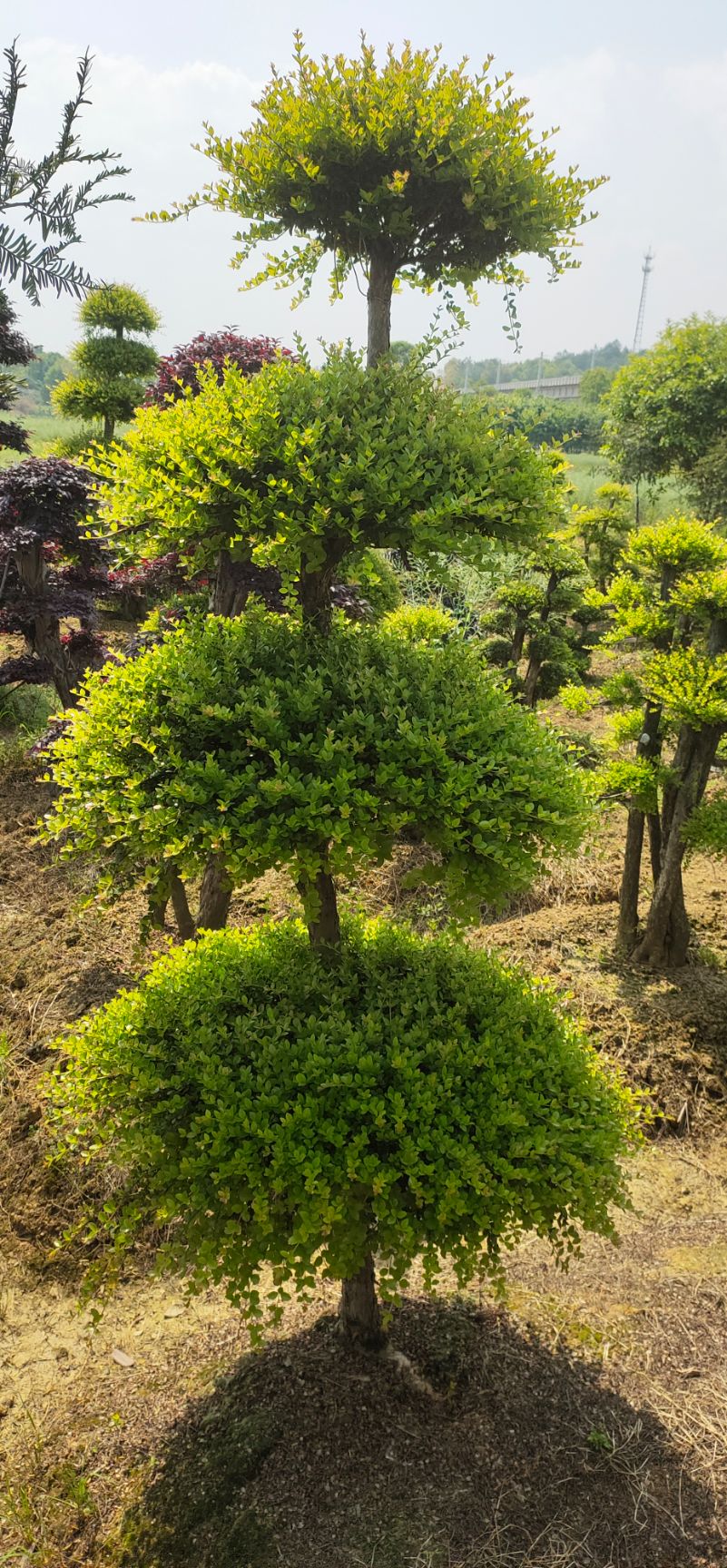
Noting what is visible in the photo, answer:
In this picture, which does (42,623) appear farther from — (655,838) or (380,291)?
(655,838)

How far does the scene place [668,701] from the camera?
638cm

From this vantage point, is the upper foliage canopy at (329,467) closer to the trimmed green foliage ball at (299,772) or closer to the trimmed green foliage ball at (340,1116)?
the trimmed green foliage ball at (299,772)

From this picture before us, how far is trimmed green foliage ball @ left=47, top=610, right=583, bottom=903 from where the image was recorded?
2.80 meters

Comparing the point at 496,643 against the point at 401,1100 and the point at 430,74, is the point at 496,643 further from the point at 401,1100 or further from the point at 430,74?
the point at 401,1100

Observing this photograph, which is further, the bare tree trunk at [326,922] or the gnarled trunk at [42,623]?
the gnarled trunk at [42,623]

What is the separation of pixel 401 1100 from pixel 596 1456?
5.94 feet

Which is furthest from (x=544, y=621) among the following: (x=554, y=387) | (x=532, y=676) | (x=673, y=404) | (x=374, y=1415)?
(x=554, y=387)

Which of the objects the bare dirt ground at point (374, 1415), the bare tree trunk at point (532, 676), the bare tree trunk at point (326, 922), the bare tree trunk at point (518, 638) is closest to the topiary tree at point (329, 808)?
the bare tree trunk at point (326, 922)

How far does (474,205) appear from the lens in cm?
420

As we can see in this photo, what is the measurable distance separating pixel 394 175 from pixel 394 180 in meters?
0.03

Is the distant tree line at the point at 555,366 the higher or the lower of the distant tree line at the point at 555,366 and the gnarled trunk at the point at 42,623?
the higher

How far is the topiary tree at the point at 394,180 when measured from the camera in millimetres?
3936

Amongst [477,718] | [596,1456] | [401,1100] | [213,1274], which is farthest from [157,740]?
[596,1456]

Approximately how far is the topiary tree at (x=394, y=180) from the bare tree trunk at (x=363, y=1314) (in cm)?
488
